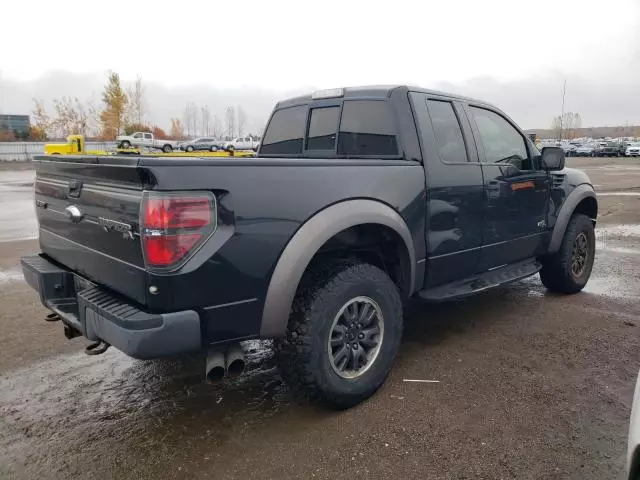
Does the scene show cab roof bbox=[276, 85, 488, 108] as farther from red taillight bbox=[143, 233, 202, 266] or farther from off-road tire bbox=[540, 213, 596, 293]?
red taillight bbox=[143, 233, 202, 266]

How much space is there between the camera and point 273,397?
10.8 feet

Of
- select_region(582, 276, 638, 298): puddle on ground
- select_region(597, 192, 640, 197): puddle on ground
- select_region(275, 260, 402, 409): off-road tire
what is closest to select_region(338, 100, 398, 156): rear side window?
select_region(275, 260, 402, 409): off-road tire

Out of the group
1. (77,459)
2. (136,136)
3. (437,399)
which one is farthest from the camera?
(136,136)

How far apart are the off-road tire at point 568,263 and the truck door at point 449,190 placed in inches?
64.1

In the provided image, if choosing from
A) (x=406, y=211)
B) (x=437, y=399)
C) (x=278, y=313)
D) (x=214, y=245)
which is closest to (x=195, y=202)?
(x=214, y=245)

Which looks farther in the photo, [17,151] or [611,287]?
[17,151]

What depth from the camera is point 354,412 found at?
3.10 metres

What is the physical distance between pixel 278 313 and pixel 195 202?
2.48 feet

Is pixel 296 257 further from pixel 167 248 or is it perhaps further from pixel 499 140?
pixel 499 140

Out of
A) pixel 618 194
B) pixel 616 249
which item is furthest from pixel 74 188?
pixel 618 194

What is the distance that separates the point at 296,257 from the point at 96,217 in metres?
1.11

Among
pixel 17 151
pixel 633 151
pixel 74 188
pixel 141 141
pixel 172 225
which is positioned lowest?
pixel 172 225

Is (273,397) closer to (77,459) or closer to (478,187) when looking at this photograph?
(77,459)

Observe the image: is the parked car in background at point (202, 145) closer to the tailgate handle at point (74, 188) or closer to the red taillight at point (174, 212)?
the tailgate handle at point (74, 188)
